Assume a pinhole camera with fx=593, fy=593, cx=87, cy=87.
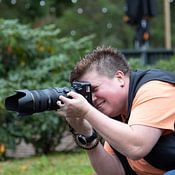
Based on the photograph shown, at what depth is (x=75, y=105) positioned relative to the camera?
8.69 feet

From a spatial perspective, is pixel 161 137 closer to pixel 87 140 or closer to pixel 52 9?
pixel 87 140

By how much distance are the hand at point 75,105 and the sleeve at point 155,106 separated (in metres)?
0.23

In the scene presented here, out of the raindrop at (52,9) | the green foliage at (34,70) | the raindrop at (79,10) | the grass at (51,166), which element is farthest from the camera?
the raindrop at (79,10)

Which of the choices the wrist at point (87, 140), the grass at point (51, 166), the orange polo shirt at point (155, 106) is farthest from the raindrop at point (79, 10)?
the orange polo shirt at point (155, 106)

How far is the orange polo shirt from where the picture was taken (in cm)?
271

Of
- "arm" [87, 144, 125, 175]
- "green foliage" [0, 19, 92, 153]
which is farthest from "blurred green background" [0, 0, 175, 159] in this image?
"arm" [87, 144, 125, 175]

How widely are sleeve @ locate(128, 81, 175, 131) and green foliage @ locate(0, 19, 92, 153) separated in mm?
3246

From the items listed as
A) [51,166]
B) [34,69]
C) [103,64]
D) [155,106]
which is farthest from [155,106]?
[34,69]

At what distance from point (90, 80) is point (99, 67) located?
8 cm

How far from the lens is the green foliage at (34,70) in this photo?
6.18 metres

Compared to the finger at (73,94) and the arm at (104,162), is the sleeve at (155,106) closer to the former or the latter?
the finger at (73,94)

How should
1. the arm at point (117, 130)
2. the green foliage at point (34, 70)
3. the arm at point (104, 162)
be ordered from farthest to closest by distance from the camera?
1. the green foliage at point (34, 70)
2. the arm at point (104, 162)
3. the arm at point (117, 130)

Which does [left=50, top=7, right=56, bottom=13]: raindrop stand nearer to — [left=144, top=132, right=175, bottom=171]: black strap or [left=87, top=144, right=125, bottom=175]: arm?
[left=87, top=144, right=125, bottom=175]: arm

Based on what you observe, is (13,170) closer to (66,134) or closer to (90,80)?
(66,134)
